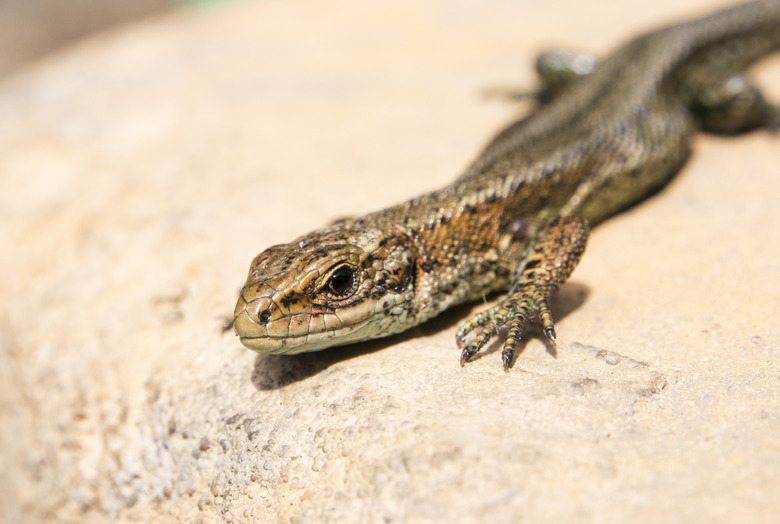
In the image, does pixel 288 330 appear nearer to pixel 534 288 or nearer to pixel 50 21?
pixel 534 288

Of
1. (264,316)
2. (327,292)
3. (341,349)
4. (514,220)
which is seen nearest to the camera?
(264,316)

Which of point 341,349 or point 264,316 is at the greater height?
point 264,316

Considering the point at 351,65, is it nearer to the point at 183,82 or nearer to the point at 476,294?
the point at 183,82

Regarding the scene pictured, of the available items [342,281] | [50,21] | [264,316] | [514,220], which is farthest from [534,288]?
[50,21]

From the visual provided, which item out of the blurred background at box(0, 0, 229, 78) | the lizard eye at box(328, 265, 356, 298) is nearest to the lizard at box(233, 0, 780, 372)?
the lizard eye at box(328, 265, 356, 298)

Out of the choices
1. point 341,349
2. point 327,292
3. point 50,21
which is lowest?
point 341,349

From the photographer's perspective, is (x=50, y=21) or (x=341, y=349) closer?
(x=341, y=349)

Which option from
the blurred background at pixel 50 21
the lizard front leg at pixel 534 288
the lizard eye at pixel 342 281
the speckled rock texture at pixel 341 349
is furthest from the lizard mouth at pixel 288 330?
the blurred background at pixel 50 21
